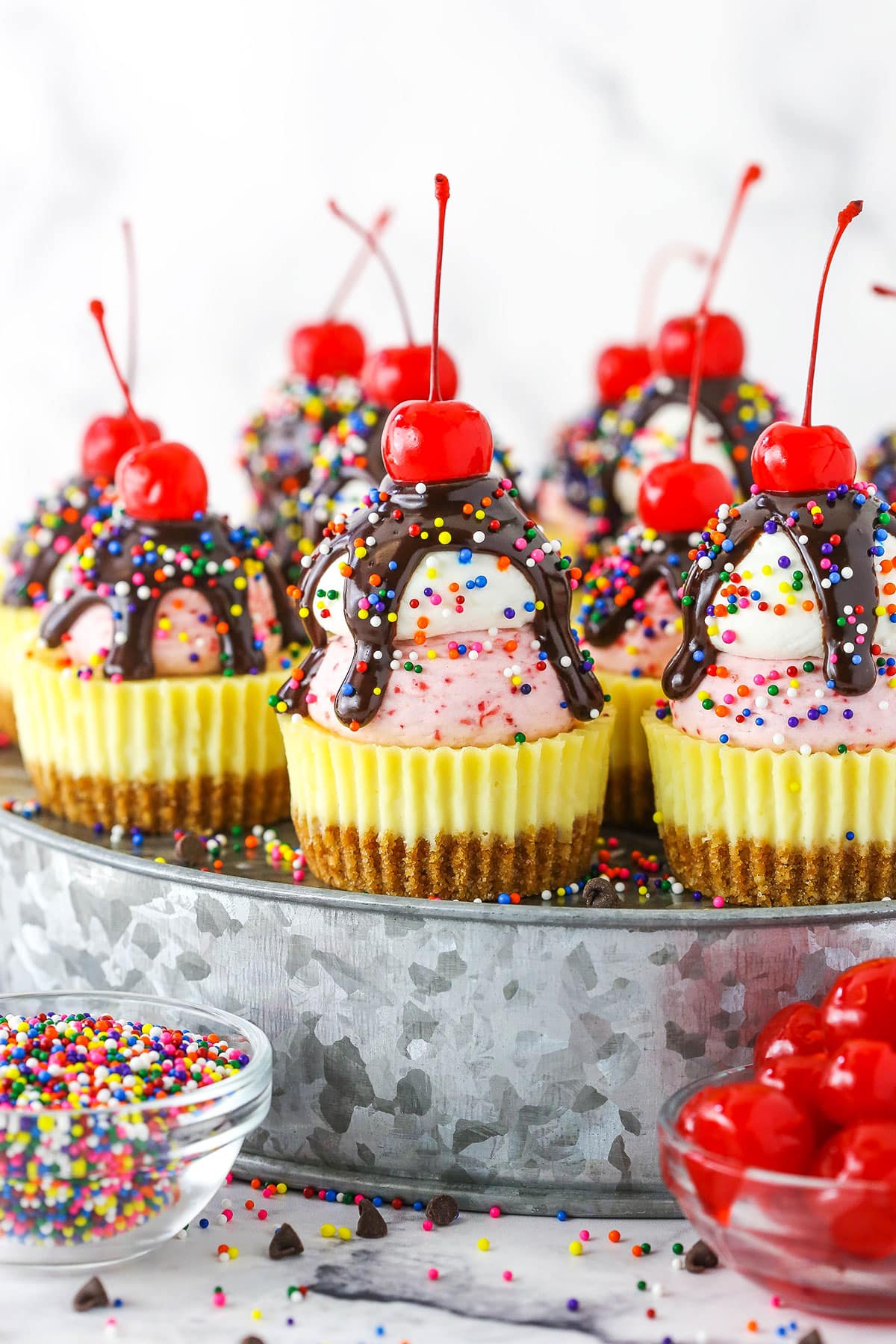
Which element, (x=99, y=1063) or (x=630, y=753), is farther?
(x=630, y=753)

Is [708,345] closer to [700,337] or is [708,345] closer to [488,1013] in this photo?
[700,337]

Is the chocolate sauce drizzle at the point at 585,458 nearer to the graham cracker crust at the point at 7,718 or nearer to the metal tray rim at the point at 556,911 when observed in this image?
the graham cracker crust at the point at 7,718

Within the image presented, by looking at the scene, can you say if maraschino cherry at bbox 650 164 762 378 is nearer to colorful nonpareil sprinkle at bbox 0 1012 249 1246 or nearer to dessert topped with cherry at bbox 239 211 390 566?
dessert topped with cherry at bbox 239 211 390 566

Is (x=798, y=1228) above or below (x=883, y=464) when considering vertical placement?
below

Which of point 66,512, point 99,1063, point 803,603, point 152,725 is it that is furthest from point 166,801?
point 803,603

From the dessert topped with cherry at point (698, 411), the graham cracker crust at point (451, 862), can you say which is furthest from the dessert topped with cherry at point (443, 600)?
the dessert topped with cherry at point (698, 411)

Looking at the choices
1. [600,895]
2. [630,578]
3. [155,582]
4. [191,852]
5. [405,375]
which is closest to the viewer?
[600,895]
